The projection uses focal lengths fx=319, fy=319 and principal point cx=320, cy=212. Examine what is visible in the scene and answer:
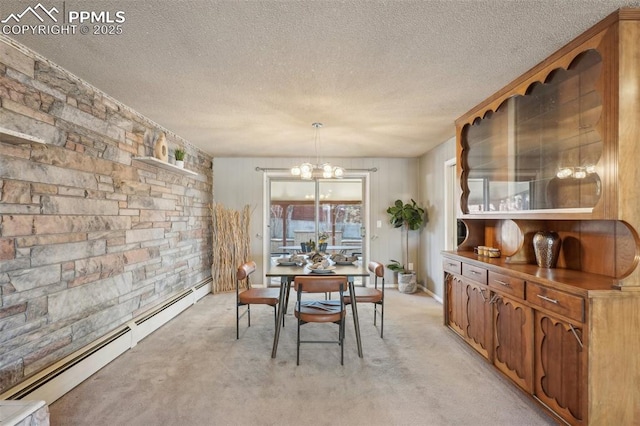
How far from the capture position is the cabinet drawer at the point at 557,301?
A: 1.82m

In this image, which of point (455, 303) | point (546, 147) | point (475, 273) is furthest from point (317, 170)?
point (546, 147)

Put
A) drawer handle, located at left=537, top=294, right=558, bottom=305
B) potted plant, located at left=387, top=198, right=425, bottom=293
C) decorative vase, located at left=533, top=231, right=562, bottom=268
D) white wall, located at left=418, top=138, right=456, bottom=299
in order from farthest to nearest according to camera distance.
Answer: potted plant, located at left=387, top=198, right=425, bottom=293 → white wall, located at left=418, top=138, right=456, bottom=299 → decorative vase, located at left=533, top=231, right=562, bottom=268 → drawer handle, located at left=537, top=294, right=558, bottom=305

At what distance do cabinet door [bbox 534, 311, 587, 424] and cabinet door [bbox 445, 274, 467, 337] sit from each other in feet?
3.60

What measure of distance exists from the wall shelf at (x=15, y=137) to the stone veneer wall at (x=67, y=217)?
0.26 ft

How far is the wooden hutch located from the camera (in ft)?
5.75

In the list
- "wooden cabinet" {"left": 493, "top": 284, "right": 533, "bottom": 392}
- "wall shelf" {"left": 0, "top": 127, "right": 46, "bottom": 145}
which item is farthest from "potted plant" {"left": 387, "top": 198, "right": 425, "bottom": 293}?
"wall shelf" {"left": 0, "top": 127, "right": 46, "bottom": 145}

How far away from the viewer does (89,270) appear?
8.74ft

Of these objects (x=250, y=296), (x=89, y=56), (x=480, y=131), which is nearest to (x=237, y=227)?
(x=250, y=296)

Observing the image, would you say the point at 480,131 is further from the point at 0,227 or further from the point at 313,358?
the point at 0,227

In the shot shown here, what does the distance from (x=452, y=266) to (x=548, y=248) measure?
3.70 ft

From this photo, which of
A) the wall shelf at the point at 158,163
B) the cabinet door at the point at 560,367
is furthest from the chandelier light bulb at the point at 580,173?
the wall shelf at the point at 158,163

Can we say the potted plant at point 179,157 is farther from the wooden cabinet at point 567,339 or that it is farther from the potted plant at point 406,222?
the wooden cabinet at point 567,339

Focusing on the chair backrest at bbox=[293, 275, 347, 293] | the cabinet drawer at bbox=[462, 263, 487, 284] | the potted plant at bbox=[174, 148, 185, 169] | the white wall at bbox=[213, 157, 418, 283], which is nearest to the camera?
the chair backrest at bbox=[293, 275, 347, 293]

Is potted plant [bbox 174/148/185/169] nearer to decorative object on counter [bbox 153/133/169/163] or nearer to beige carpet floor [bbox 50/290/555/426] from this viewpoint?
decorative object on counter [bbox 153/133/169/163]
